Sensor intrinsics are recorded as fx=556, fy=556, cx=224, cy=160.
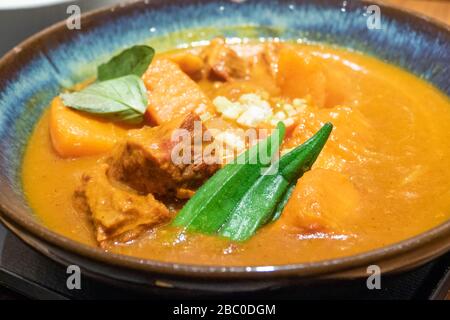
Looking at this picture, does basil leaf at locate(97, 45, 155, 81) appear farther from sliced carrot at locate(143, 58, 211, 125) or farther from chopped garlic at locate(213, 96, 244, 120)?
chopped garlic at locate(213, 96, 244, 120)

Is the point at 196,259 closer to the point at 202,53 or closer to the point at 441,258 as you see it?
the point at 441,258

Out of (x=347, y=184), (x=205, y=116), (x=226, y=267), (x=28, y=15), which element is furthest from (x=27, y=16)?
(x=226, y=267)

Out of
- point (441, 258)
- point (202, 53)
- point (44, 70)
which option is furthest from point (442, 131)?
point (44, 70)

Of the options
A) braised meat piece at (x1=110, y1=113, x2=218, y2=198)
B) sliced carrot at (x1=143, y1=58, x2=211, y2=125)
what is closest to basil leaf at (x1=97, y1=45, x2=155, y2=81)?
sliced carrot at (x1=143, y1=58, x2=211, y2=125)

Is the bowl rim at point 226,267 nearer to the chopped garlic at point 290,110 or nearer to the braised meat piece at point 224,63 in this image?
the chopped garlic at point 290,110

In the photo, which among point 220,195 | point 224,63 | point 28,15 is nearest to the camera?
point 220,195
